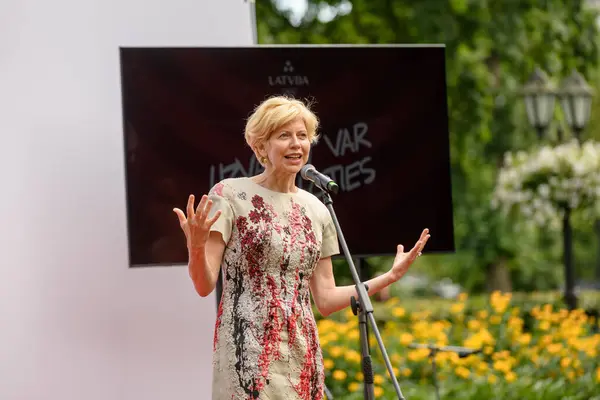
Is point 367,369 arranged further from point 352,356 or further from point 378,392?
point 352,356

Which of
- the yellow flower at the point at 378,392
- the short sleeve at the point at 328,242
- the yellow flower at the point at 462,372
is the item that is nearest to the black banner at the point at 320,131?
the short sleeve at the point at 328,242

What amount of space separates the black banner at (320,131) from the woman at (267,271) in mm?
1151

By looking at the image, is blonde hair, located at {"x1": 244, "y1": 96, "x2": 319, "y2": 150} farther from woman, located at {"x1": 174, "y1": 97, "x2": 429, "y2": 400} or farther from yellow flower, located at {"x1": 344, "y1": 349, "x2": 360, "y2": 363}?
yellow flower, located at {"x1": 344, "y1": 349, "x2": 360, "y2": 363}

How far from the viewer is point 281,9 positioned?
11.1 m

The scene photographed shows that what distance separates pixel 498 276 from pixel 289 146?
33.6 feet

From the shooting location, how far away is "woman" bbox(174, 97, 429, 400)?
284 centimetres

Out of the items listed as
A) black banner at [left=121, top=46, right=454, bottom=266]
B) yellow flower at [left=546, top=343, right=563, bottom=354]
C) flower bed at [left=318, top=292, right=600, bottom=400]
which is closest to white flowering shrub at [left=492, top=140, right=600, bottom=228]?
flower bed at [left=318, top=292, right=600, bottom=400]

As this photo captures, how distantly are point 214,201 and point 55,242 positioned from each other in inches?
56.1

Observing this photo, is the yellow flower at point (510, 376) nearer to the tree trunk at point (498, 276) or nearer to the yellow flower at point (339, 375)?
the yellow flower at point (339, 375)

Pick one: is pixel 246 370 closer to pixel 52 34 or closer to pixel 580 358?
pixel 52 34

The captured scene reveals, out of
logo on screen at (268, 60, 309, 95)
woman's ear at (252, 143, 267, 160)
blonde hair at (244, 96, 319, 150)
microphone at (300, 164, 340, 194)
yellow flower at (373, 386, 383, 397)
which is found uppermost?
logo on screen at (268, 60, 309, 95)

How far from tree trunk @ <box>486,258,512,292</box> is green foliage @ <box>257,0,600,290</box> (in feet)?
1.12

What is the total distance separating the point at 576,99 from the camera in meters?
10.4

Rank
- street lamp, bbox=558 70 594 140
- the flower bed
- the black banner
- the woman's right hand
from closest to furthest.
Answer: the woman's right hand, the black banner, the flower bed, street lamp, bbox=558 70 594 140
